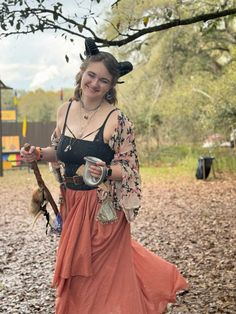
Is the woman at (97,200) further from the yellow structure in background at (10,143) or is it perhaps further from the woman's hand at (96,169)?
the yellow structure in background at (10,143)

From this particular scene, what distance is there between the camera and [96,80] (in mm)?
2939

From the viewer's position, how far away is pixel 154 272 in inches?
129

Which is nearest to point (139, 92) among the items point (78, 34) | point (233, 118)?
point (233, 118)

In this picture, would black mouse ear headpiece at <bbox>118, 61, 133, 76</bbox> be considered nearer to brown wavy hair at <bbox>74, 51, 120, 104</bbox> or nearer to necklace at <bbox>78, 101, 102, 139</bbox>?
brown wavy hair at <bbox>74, 51, 120, 104</bbox>

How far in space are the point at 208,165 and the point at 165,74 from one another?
6286 mm

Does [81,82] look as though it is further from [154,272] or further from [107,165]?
[154,272]

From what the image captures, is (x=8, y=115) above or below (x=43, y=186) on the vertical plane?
above

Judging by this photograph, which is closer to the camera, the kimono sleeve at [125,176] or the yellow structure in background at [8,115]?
the kimono sleeve at [125,176]

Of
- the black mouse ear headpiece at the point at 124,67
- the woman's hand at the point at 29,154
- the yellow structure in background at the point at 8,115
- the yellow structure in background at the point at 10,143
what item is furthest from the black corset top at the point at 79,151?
the yellow structure in background at the point at 8,115

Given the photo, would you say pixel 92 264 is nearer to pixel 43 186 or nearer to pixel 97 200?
pixel 97 200

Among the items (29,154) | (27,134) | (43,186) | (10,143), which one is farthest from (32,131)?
(29,154)

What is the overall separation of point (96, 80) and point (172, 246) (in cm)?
406

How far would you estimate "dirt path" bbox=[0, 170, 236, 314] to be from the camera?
4.45 m

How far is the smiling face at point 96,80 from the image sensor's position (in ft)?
9.65
